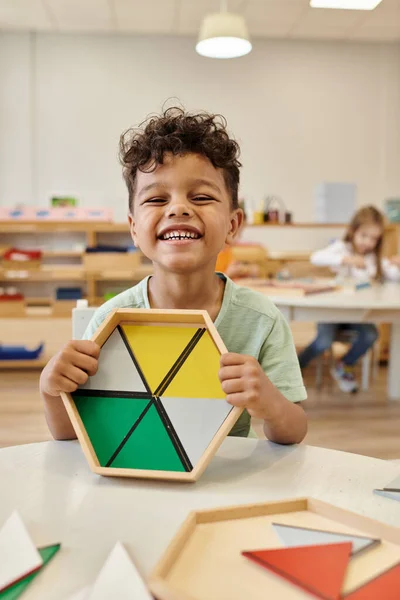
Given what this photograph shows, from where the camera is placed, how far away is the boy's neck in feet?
3.59

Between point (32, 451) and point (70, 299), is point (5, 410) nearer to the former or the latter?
point (70, 299)

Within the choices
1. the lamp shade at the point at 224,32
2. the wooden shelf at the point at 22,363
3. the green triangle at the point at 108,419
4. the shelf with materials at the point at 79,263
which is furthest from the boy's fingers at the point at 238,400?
the shelf with materials at the point at 79,263

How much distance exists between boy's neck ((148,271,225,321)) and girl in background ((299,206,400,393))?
2710mm

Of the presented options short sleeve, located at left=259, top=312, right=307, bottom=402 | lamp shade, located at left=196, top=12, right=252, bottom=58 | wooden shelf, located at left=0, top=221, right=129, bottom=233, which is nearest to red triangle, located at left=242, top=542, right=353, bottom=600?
short sleeve, located at left=259, top=312, right=307, bottom=402

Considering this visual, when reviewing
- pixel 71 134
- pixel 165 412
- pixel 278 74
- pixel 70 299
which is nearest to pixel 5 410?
pixel 70 299

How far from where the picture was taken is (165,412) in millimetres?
731

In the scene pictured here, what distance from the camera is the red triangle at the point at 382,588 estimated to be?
470mm

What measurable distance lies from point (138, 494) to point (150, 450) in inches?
2.2

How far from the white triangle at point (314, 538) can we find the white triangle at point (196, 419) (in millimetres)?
161

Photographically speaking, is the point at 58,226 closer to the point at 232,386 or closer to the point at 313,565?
the point at 232,386

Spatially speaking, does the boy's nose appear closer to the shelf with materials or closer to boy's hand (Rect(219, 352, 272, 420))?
boy's hand (Rect(219, 352, 272, 420))

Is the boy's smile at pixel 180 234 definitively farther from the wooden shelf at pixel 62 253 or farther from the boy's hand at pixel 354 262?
the wooden shelf at pixel 62 253

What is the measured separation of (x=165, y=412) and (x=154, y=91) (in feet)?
19.9

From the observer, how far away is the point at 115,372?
0.76 m
